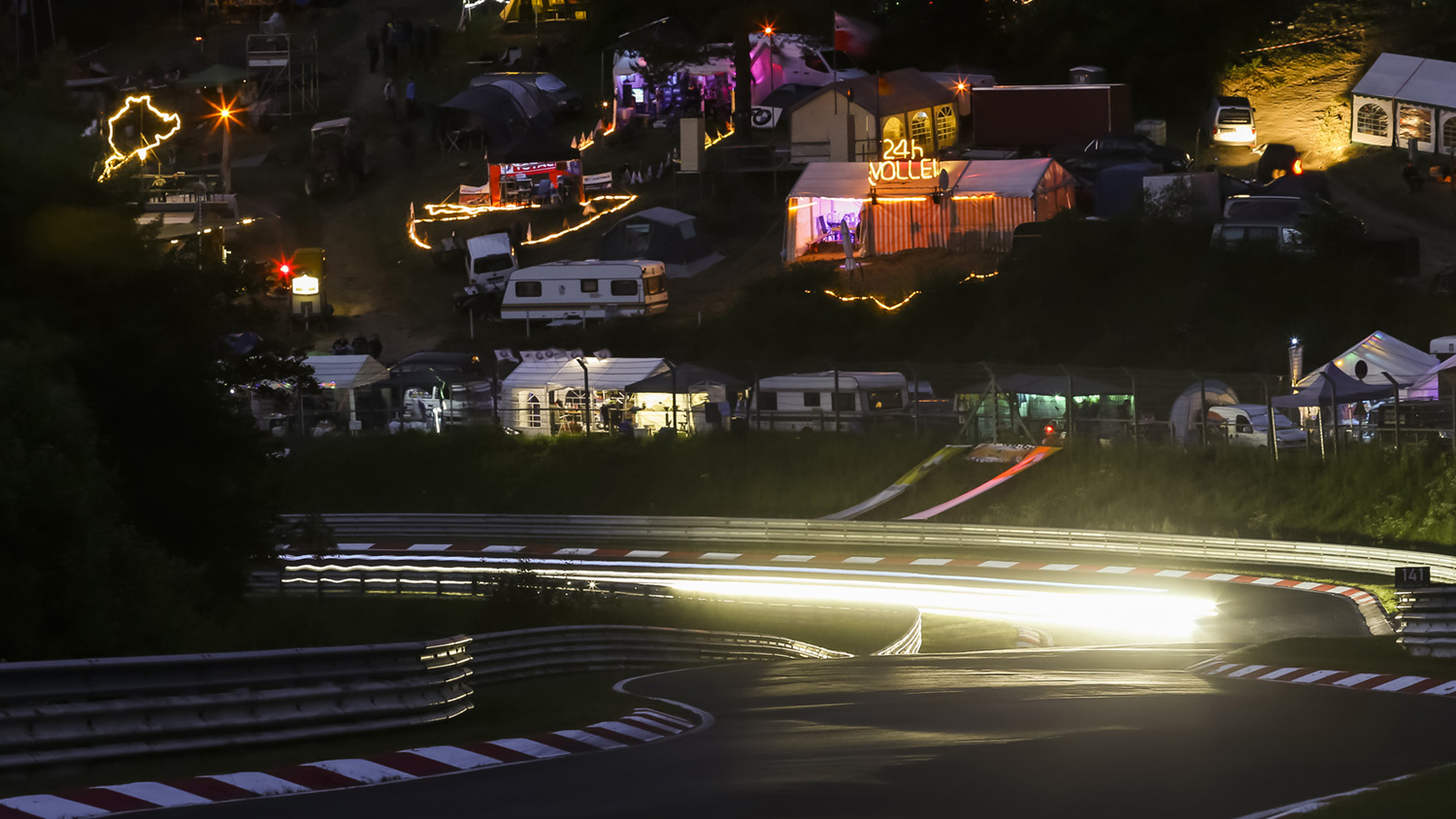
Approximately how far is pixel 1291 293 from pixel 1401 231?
316 inches

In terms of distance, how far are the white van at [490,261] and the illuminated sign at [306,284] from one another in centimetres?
611

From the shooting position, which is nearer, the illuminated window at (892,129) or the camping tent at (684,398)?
the camping tent at (684,398)

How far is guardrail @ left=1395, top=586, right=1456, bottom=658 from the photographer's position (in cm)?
1978

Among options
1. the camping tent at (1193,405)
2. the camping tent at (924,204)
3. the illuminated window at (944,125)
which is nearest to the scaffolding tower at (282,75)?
the illuminated window at (944,125)

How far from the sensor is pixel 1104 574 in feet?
114

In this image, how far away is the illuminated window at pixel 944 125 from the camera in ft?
250

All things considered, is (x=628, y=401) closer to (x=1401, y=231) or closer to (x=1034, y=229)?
(x=1034, y=229)

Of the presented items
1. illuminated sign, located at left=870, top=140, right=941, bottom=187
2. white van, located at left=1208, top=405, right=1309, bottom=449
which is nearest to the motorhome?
white van, located at left=1208, top=405, right=1309, bottom=449

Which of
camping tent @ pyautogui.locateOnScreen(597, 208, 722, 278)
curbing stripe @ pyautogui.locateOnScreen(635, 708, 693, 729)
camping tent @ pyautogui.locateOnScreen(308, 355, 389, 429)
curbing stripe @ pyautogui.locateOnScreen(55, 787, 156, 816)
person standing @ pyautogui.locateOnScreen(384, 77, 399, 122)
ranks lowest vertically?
curbing stripe @ pyautogui.locateOnScreen(635, 708, 693, 729)

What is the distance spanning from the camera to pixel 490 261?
6838cm

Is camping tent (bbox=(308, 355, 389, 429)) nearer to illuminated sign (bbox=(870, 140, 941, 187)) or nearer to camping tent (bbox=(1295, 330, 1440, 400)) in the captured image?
illuminated sign (bbox=(870, 140, 941, 187))

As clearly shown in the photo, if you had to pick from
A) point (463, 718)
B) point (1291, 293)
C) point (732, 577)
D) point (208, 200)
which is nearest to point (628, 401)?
point (732, 577)

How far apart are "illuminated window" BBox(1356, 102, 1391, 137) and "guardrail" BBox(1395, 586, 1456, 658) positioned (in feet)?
177

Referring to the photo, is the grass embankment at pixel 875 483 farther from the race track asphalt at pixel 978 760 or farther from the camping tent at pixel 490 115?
the camping tent at pixel 490 115
